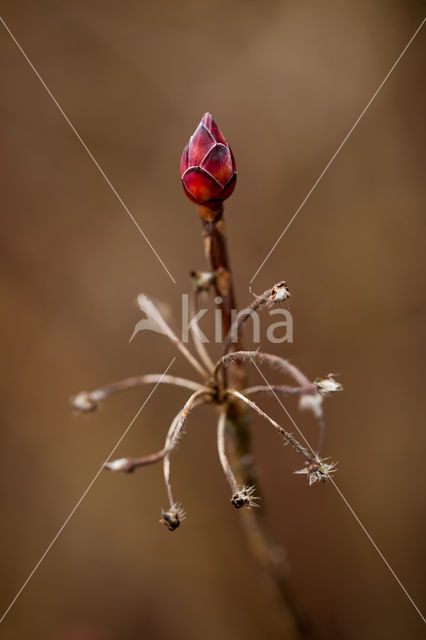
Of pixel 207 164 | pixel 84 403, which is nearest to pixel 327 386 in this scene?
pixel 207 164

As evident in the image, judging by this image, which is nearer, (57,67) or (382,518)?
(382,518)

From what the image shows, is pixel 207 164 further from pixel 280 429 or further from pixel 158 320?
pixel 280 429

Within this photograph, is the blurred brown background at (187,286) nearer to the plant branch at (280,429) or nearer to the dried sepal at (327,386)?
the plant branch at (280,429)

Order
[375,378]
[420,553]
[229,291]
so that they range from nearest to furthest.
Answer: [229,291], [420,553], [375,378]

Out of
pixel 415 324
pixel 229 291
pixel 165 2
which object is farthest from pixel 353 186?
pixel 229 291

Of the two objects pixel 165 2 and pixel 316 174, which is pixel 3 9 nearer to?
pixel 165 2

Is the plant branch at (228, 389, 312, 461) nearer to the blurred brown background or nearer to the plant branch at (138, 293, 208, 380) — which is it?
the plant branch at (138, 293, 208, 380)

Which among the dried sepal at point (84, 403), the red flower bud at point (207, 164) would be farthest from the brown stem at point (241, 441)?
the dried sepal at point (84, 403)
